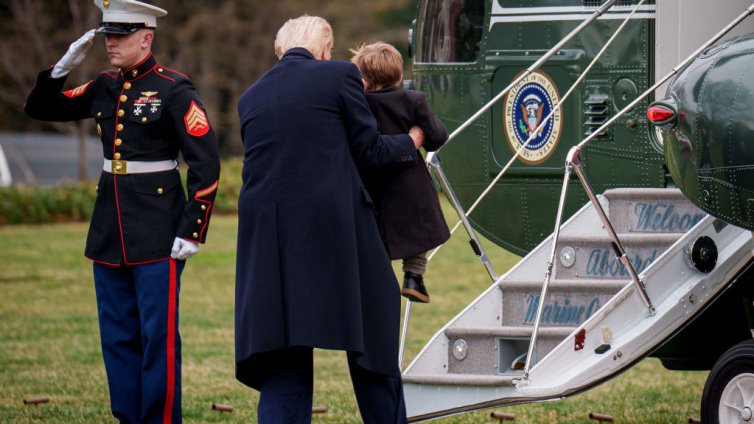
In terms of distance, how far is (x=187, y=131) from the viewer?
530cm

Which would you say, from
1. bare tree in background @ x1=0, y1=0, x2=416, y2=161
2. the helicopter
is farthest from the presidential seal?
bare tree in background @ x1=0, y1=0, x2=416, y2=161

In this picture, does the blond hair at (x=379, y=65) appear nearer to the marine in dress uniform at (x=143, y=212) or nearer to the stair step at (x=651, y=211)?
the marine in dress uniform at (x=143, y=212)

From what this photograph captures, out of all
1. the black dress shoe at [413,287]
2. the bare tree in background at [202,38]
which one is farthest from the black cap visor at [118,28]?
the bare tree in background at [202,38]

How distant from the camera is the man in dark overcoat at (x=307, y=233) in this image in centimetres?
448

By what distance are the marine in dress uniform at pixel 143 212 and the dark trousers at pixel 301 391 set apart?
0.79 meters

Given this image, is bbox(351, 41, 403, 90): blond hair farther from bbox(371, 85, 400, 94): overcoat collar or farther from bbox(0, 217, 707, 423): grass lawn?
bbox(0, 217, 707, 423): grass lawn

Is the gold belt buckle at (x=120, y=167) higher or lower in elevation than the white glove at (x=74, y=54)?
lower

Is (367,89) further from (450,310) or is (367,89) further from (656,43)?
(450,310)

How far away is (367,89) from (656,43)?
1780 millimetres

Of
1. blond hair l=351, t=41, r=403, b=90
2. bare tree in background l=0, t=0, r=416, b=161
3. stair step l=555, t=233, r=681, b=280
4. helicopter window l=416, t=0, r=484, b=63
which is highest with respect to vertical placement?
blond hair l=351, t=41, r=403, b=90

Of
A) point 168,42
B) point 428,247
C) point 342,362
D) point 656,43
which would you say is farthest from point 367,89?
point 168,42

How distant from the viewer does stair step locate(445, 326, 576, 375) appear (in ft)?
18.4

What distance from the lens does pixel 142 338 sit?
→ 211 inches

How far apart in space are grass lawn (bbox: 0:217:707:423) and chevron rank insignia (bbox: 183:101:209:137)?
1920 millimetres
